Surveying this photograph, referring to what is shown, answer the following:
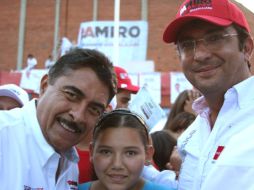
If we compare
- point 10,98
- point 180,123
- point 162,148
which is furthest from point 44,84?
point 180,123

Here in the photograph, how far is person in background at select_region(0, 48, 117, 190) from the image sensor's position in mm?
1565

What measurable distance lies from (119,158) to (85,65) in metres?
0.54

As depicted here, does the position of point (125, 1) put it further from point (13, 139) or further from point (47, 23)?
point (13, 139)

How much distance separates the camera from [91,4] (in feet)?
69.1

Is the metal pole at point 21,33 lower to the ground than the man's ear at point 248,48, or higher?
higher

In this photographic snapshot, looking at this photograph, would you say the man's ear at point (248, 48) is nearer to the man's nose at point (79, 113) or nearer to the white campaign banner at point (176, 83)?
the man's nose at point (79, 113)

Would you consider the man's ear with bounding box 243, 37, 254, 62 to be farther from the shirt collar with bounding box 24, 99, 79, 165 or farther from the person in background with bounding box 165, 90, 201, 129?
the person in background with bounding box 165, 90, 201, 129

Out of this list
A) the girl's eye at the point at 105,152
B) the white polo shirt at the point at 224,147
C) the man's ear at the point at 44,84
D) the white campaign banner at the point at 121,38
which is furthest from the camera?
the white campaign banner at the point at 121,38

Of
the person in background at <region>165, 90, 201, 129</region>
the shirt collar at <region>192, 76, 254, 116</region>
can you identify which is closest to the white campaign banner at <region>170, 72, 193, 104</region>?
the person in background at <region>165, 90, 201, 129</region>

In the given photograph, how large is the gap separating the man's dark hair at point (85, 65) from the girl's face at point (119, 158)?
0.27 m

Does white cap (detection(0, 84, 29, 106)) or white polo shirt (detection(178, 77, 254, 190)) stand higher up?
white cap (detection(0, 84, 29, 106))

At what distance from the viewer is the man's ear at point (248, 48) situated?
6.02ft

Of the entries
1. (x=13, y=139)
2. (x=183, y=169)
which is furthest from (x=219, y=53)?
(x=13, y=139)

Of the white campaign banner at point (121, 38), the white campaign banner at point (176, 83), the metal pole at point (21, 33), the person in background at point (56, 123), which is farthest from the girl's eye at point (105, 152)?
the metal pole at point (21, 33)
